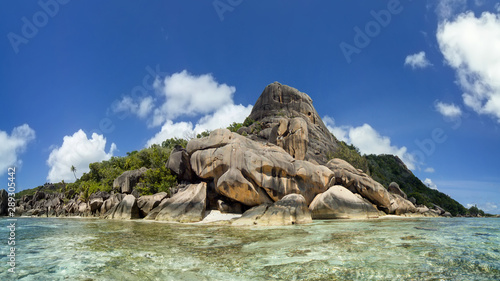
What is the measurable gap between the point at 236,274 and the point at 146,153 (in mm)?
35568

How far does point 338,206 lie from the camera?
22.6 m

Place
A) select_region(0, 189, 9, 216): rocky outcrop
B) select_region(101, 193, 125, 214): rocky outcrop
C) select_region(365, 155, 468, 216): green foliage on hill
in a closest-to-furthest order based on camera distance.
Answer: select_region(101, 193, 125, 214): rocky outcrop
select_region(0, 189, 9, 216): rocky outcrop
select_region(365, 155, 468, 216): green foliage on hill

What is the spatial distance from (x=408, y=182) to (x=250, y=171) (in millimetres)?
59901

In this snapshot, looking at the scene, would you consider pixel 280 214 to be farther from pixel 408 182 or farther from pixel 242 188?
pixel 408 182

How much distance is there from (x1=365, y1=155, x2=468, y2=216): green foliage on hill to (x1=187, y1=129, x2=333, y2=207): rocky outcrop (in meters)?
39.1

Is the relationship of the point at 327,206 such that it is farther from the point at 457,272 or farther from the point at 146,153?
the point at 146,153

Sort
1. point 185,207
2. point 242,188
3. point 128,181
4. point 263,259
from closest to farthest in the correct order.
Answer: point 263,259, point 242,188, point 185,207, point 128,181

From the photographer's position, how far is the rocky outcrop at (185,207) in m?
21.5

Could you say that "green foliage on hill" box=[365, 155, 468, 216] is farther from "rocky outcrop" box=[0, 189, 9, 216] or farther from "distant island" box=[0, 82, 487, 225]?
"rocky outcrop" box=[0, 189, 9, 216]

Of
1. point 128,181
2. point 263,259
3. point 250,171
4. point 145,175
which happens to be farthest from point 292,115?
point 263,259

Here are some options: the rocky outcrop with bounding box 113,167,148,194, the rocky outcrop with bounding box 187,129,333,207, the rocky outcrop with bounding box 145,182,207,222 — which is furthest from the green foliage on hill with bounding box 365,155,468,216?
the rocky outcrop with bounding box 113,167,148,194

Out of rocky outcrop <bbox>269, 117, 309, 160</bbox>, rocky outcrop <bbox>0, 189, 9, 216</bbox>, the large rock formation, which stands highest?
the large rock formation

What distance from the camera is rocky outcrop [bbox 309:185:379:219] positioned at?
2247cm

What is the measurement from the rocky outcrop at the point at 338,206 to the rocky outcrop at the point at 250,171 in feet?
3.11
